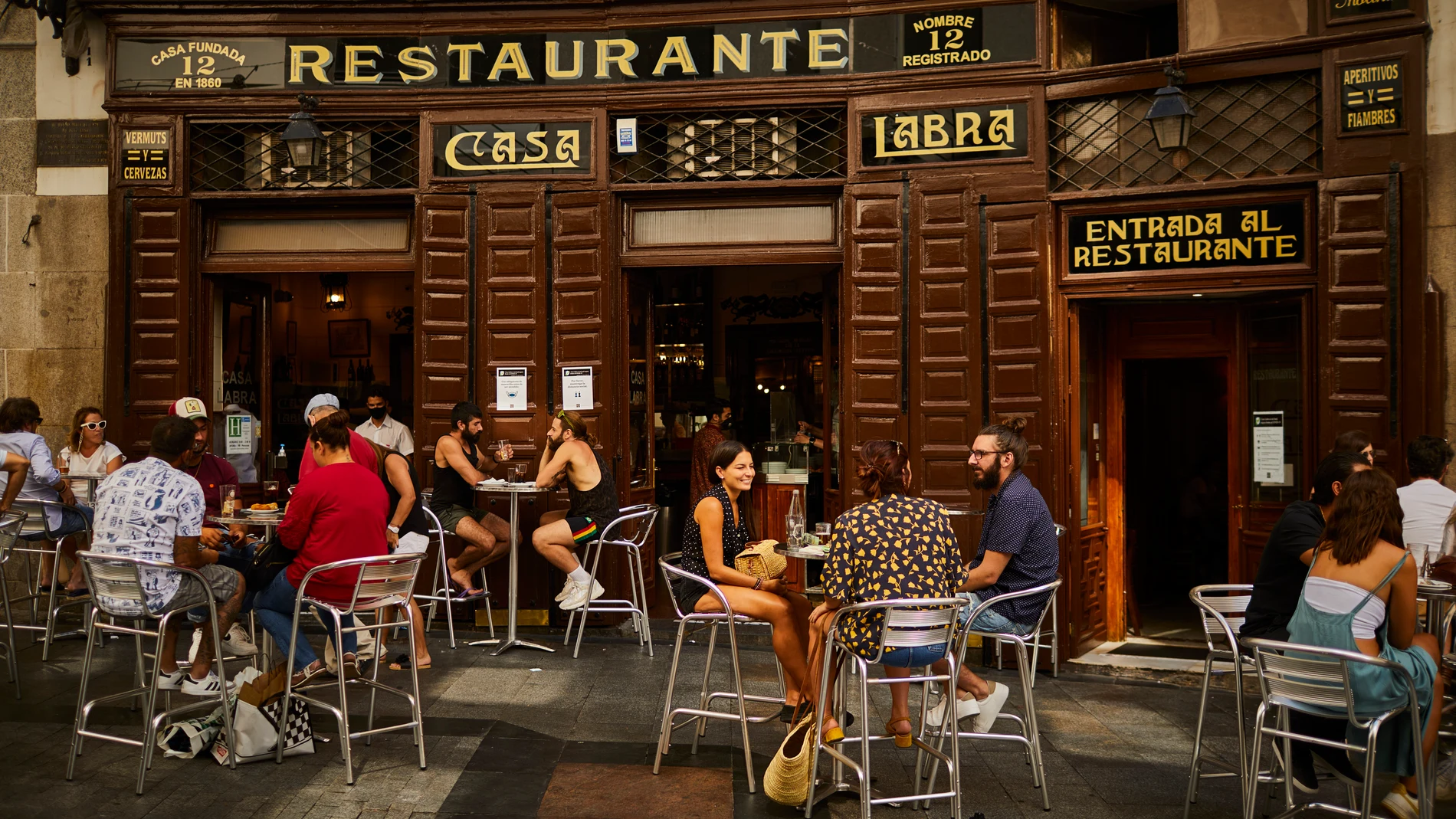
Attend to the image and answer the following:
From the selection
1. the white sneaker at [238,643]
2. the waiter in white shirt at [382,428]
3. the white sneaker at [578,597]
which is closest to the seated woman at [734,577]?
the white sneaker at [578,597]

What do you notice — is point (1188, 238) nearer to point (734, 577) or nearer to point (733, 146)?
point (733, 146)

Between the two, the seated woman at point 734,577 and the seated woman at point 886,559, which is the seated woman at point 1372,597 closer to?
the seated woman at point 886,559

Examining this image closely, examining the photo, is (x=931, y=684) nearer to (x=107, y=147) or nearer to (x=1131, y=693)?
(x=1131, y=693)

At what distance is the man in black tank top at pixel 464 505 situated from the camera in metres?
8.35

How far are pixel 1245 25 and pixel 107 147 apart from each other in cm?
839

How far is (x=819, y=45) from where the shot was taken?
8.76 m

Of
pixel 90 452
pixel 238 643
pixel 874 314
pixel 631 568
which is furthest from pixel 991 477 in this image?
pixel 90 452

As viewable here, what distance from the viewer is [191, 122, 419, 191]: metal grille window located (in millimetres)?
9180

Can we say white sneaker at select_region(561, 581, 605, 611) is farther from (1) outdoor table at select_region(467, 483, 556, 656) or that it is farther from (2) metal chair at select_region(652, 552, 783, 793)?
(2) metal chair at select_region(652, 552, 783, 793)

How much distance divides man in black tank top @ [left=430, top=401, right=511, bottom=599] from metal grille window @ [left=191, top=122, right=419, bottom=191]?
204cm

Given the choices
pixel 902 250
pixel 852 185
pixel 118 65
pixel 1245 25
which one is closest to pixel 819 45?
pixel 852 185

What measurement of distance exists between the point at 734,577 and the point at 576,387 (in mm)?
3817

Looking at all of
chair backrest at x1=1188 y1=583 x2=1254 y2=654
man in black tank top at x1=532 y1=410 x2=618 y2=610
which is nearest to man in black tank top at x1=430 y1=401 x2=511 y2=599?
man in black tank top at x1=532 y1=410 x2=618 y2=610

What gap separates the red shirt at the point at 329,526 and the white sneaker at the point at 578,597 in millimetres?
2476
